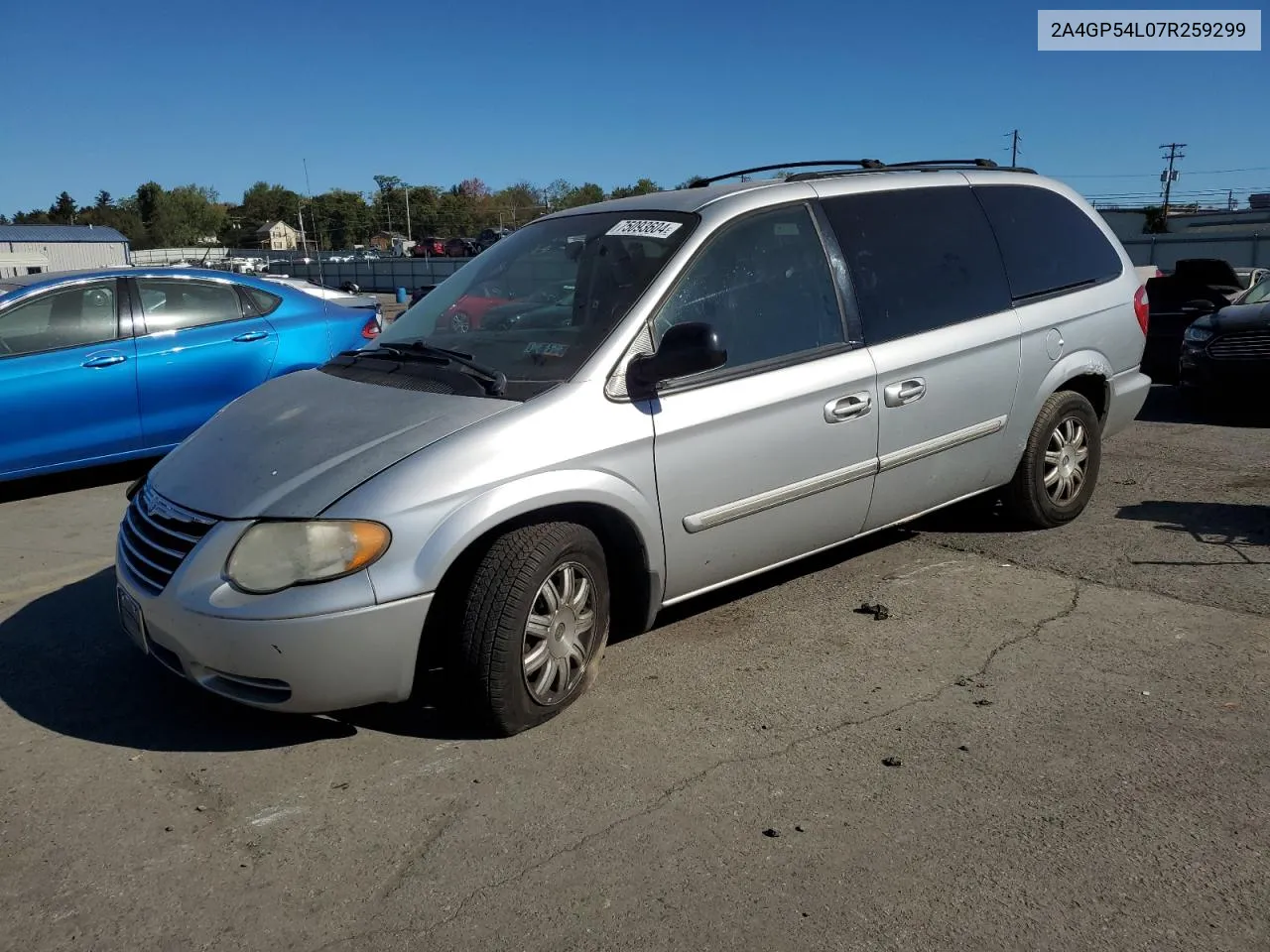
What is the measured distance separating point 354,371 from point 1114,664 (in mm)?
3185

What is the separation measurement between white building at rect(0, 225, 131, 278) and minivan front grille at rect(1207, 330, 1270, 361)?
167ft

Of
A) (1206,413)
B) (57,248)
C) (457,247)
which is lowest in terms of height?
(1206,413)

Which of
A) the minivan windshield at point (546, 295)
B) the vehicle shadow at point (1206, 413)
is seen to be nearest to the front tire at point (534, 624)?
the minivan windshield at point (546, 295)

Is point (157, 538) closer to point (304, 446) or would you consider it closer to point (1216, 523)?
point (304, 446)

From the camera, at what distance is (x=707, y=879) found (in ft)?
9.14

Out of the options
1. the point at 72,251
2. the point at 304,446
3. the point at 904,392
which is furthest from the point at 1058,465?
the point at 72,251

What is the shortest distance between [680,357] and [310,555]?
1405 millimetres

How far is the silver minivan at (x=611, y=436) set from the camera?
3291 millimetres

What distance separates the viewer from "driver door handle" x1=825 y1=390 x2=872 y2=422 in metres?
4.32

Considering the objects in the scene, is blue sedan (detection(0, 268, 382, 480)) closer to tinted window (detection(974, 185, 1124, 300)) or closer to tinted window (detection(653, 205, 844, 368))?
tinted window (detection(653, 205, 844, 368))

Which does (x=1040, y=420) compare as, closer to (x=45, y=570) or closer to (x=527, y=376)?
(x=527, y=376)

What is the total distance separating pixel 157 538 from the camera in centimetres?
360

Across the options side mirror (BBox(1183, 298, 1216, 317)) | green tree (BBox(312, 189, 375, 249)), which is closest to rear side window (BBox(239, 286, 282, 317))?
side mirror (BBox(1183, 298, 1216, 317))

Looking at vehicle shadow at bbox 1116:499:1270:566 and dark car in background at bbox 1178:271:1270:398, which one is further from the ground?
dark car in background at bbox 1178:271:1270:398
